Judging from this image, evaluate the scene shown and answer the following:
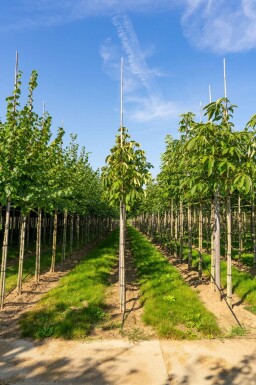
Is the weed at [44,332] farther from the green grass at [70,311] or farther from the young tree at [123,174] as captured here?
the young tree at [123,174]

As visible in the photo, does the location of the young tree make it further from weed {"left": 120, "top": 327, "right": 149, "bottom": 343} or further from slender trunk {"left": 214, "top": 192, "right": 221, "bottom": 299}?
slender trunk {"left": 214, "top": 192, "right": 221, "bottom": 299}

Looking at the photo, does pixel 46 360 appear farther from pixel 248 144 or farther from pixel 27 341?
pixel 248 144

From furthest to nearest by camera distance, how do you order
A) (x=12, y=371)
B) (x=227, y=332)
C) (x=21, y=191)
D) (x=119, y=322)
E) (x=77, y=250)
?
(x=77, y=250) < (x=21, y=191) < (x=119, y=322) < (x=227, y=332) < (x=12, y=371)

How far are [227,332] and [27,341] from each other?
536 cm

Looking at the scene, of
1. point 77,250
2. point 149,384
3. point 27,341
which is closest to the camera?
point 149,384

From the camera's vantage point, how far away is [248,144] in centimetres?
994

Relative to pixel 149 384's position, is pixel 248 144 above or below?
above

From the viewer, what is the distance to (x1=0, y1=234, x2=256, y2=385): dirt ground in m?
6.32

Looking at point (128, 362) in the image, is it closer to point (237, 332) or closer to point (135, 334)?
point (135, 334)

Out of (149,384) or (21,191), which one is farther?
(21,191)

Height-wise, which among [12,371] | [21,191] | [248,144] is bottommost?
[12,371]

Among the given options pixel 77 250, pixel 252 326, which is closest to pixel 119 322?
pixel 252 326

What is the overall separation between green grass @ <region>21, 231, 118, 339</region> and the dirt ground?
1.06 ft

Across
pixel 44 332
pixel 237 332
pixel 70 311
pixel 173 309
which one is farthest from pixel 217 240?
pixel 44 332
